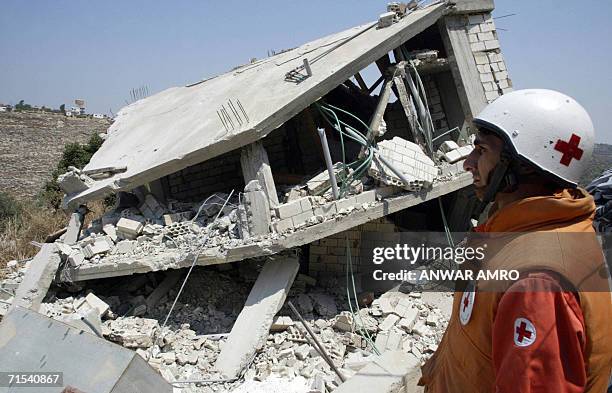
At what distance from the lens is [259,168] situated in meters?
5.77

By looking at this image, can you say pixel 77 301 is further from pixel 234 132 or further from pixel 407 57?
pixel 407 57

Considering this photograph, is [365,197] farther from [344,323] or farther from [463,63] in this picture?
[463,63]

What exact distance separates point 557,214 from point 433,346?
14.4 feet

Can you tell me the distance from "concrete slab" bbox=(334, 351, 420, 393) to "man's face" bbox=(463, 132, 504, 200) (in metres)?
2.13

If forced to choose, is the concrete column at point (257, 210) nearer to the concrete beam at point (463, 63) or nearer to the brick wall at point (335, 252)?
the brick wall at point (335, 252)

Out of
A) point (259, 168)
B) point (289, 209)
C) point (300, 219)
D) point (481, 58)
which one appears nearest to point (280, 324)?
point (300, 219)

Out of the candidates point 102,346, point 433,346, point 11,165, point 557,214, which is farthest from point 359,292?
point 11,165

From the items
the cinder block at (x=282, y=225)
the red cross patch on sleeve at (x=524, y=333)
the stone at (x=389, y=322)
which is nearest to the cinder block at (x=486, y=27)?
the cinder block at (x=282, y=225)

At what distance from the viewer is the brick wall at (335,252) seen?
22.2 feet

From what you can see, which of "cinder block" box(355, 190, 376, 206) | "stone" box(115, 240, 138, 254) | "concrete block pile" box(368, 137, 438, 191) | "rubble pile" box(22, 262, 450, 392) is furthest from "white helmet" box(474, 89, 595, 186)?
"stone" box(115, 240, 138, 254)

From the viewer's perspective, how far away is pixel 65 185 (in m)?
6.64

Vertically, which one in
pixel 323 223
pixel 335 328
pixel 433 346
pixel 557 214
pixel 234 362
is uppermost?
pixel 557 214

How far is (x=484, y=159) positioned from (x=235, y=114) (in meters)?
4.69

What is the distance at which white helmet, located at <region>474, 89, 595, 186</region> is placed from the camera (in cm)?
162
